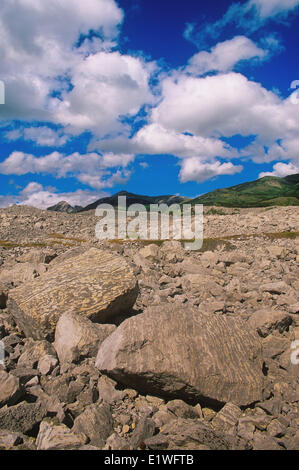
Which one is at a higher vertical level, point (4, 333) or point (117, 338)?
point (117, 338)

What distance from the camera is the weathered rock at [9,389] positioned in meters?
5.36

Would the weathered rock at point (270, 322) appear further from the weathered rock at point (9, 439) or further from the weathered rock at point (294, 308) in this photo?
the weathered rock at point (9, 439)

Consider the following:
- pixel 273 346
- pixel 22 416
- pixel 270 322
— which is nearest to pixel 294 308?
pixel 270 322

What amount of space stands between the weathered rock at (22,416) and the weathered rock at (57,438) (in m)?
0.24

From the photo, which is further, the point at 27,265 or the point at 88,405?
the point at 27,265

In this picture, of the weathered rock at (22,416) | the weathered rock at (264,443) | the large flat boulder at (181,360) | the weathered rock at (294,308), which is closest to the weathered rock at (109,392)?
the large flat boulder at (181,360)

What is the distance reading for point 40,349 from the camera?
23.0 ft

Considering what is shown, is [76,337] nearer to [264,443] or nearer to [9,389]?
[9,389]

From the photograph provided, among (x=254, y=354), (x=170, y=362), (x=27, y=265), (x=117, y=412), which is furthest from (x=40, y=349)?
(x=27, y=265)

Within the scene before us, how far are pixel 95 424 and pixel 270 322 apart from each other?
5900 millimetres

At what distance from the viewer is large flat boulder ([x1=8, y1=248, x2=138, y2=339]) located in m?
7.72

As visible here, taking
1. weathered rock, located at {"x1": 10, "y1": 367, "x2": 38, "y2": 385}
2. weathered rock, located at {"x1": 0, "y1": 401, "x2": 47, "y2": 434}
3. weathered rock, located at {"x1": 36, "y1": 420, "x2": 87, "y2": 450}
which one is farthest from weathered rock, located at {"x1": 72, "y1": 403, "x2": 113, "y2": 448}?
weathered rock, located at {"x1": 10, "y1": 367, "x2": 38, "y2": 385}

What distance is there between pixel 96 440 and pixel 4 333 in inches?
188

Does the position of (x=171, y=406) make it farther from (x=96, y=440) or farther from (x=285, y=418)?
(x=285, y=418)
